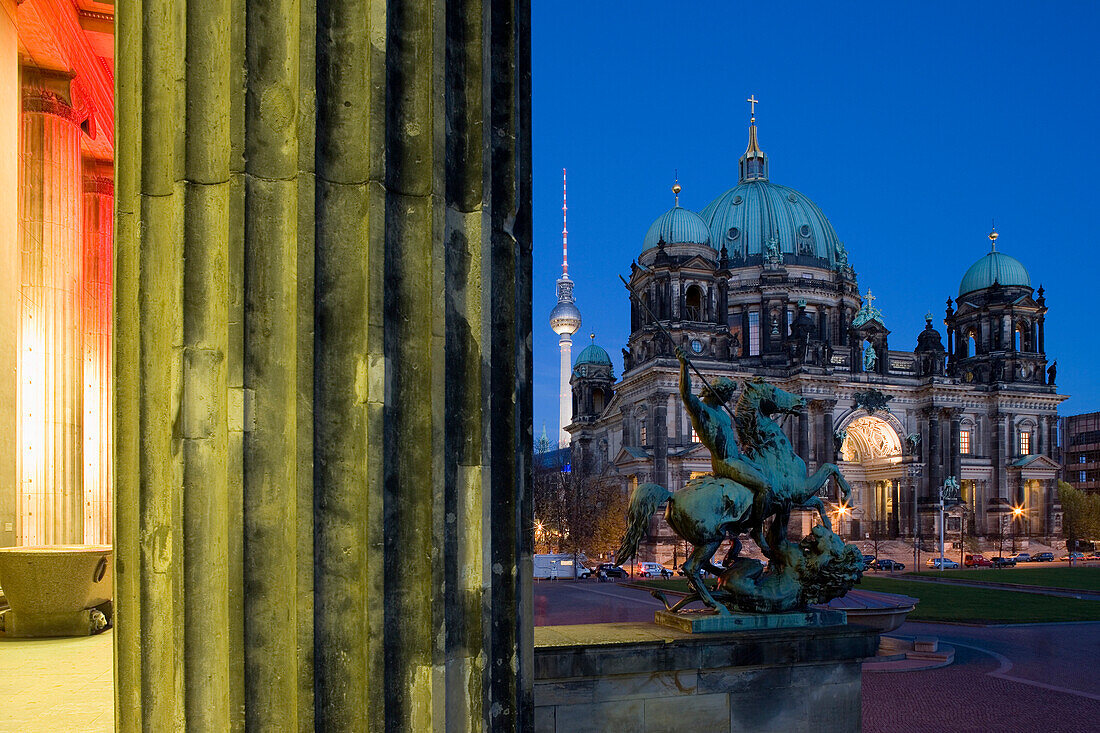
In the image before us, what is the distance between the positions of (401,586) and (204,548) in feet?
2.80

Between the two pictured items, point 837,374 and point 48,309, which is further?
point 837,374

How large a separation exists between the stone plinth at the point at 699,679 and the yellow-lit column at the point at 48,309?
1115 centimetres

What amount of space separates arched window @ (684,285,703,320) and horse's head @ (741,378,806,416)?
61.6 metres

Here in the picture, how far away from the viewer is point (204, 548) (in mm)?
3555

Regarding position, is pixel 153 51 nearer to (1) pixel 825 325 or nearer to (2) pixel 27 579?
(2) pixel 27 579

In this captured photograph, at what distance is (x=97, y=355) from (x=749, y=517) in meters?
15.3

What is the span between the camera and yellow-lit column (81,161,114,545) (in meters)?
16.9

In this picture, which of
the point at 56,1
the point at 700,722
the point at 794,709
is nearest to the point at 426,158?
the point at 700,722

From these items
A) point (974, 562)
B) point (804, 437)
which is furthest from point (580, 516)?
point (974, 562)

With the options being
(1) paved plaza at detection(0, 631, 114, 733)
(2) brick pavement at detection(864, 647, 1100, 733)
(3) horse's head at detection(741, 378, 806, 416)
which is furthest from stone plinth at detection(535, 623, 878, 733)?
(2) brick pavement at detection(864, 647, 1100, 733)

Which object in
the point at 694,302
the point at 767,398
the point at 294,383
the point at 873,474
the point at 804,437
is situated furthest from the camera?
the point at 873,474

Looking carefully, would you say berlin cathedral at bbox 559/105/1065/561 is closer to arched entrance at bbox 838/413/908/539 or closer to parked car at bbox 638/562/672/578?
arched entrance at bbox 838/413/908/539

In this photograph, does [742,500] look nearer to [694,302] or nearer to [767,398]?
[767,398]

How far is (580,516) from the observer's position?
171 feet
